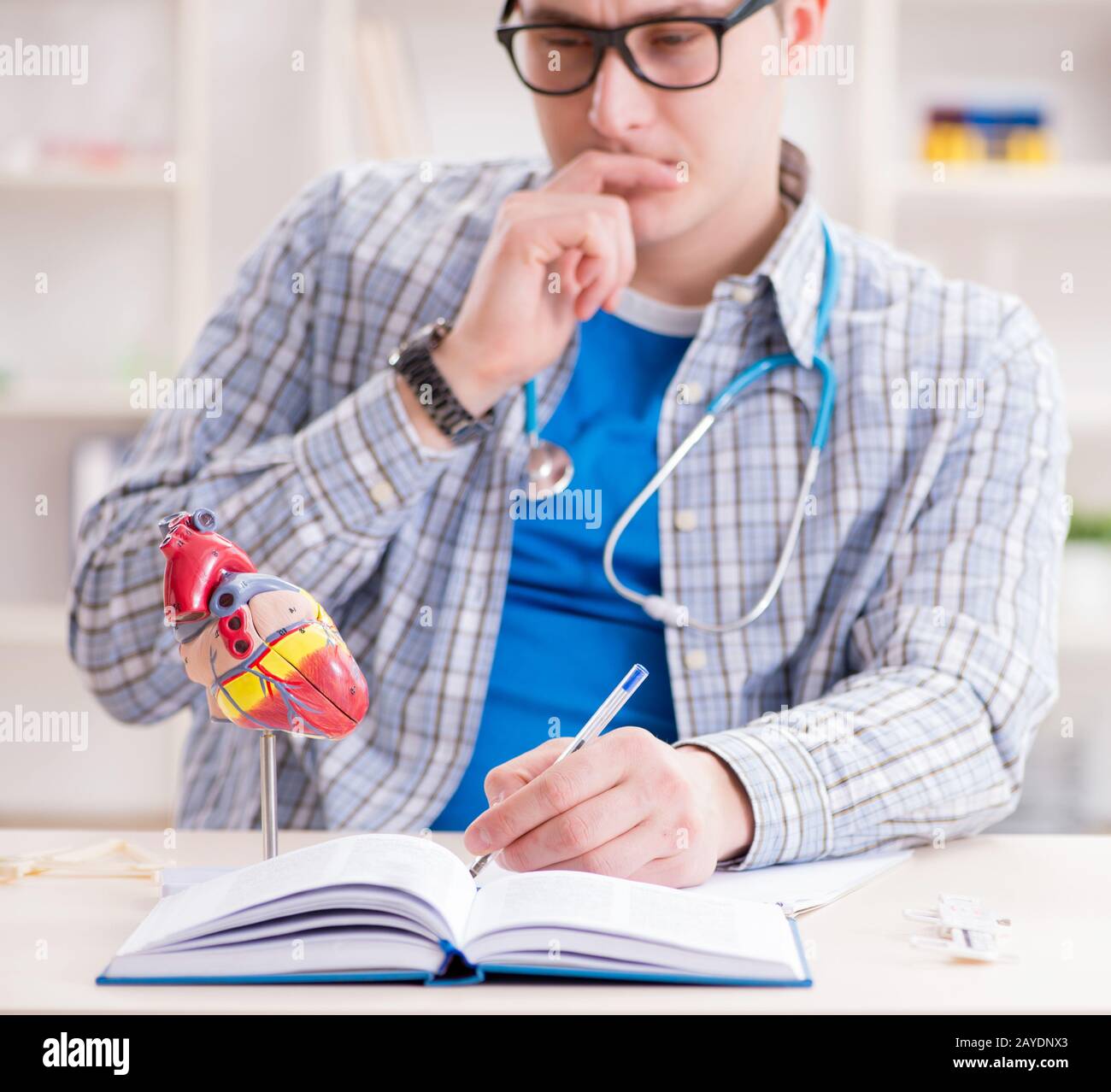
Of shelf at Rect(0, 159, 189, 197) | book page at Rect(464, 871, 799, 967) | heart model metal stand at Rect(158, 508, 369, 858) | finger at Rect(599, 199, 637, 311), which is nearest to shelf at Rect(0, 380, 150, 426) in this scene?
shelf at Rect(0, 159, 189, 197)

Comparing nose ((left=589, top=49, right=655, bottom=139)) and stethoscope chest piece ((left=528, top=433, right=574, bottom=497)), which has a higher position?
nose ((left=589, top=49, right=655, bottom=139))

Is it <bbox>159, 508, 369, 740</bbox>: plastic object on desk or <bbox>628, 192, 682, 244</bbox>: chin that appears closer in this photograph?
<bbox>159, 508, 369, 740</bbox>: plastic object on desk

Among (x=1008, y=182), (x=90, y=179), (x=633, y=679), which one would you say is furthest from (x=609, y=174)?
(x=90, y=179)

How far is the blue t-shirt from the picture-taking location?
1154 mm

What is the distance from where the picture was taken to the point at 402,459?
42.1 inches

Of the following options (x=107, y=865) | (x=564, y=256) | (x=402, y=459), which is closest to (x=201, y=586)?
(x=107, y=865)

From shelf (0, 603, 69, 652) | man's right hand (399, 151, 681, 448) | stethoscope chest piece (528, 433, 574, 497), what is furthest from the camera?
shelf (0, 603, 69, 652)

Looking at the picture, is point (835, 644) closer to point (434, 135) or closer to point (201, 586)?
point (201, 586)

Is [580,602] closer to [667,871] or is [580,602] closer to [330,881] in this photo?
[667,871]

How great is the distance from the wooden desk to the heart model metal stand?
0.15 m

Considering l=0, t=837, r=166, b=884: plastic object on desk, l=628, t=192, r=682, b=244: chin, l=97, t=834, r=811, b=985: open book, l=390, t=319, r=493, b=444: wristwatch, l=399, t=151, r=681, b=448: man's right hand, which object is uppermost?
l=628, t=192, r=682, b=244: chin

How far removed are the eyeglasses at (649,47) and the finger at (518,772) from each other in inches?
24.1

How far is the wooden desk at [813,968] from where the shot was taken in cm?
60

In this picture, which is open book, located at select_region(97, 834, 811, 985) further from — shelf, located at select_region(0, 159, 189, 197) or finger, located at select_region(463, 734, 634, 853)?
shelf, located at select_region(0, 159, 189, 197)
